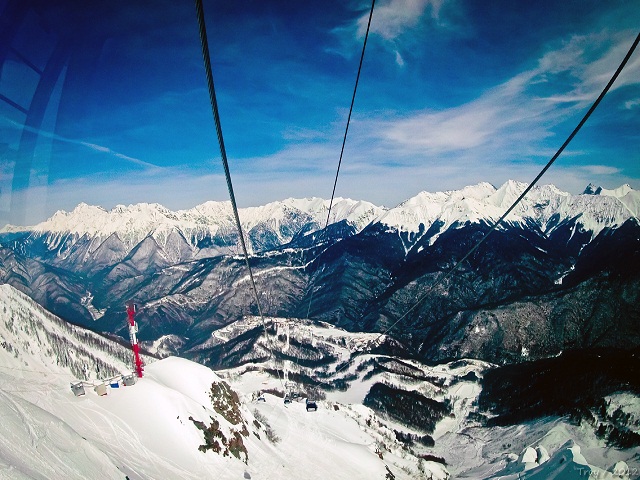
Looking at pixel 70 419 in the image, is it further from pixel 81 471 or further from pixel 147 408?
pixel 81 471

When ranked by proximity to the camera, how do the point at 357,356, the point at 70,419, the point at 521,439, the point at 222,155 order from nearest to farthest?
the point at 222,155 < the point at 70,419 < the point at 521,439 < the point at 357,356

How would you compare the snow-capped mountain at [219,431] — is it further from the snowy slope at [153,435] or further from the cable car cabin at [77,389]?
the cable car cabin at [77,389]

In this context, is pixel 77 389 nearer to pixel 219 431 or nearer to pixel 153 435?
pixel 153 435

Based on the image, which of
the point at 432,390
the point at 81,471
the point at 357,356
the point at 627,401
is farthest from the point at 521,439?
the point at 81,471

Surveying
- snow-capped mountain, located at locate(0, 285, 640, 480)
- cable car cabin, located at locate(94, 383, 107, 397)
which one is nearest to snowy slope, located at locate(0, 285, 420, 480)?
snow-capped mountain, located at locate(0, 285, 640, 480)

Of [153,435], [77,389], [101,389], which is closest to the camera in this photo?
[153,435]

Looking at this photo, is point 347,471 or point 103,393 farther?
point 347,471

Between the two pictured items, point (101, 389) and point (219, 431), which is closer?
point (101, 389)

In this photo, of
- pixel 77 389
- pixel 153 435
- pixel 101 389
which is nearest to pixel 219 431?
pixel 153 435

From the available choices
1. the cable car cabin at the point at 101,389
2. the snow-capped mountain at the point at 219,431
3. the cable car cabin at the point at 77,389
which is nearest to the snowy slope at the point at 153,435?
the snow-capped mountain at the point at 219,431
